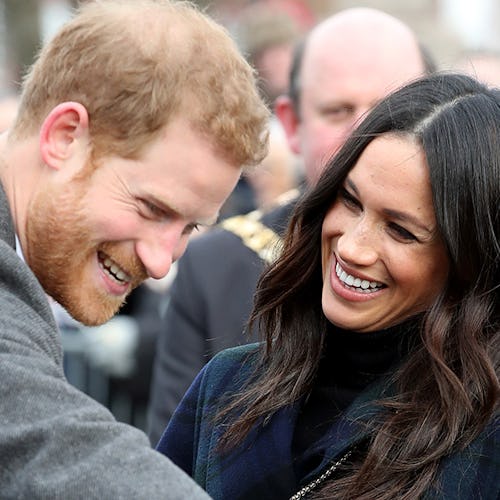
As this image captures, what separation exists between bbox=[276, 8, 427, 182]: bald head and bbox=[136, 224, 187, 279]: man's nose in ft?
4.80

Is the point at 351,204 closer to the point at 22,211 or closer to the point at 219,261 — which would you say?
the point at 22,211

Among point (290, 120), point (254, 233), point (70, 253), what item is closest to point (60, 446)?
point (70, 253)

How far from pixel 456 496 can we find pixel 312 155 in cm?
209

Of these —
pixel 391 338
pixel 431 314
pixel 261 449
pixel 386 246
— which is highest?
pixel 386 246

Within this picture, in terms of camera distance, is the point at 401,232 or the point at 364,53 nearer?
the point at 401,232

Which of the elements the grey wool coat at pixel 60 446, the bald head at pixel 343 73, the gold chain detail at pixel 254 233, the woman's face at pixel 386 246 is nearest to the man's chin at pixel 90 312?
the woman's face at pixel 386 246

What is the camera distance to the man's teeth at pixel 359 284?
2744 mm

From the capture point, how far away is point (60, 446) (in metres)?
1.97

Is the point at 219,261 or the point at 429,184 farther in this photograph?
the point at 219,261

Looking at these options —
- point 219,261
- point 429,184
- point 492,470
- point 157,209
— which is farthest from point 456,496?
point 219,261

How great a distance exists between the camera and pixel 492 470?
8.25 ft

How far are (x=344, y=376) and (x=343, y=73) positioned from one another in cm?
179

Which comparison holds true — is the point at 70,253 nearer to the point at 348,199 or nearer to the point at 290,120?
the point at 348,199

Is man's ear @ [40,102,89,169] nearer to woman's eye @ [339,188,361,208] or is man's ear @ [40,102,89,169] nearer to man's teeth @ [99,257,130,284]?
man's teeth @ [99,257,130,284]
